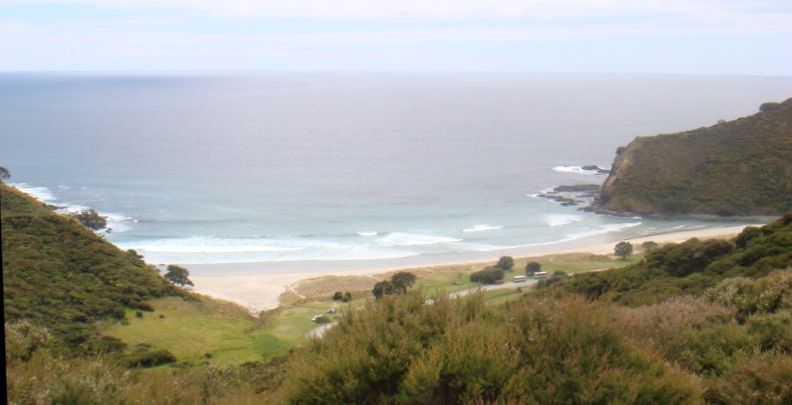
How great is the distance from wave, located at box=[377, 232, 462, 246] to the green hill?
18612mm

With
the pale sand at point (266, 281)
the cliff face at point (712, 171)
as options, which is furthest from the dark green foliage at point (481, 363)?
the cliff face at point (712, 171)

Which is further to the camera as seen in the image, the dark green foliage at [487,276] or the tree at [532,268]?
the tree at [532,268]

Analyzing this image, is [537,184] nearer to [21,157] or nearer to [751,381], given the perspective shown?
[21,157]

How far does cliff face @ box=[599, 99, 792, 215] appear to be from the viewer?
57344mm

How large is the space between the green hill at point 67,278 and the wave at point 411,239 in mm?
18612

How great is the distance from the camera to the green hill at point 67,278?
86.6 ft

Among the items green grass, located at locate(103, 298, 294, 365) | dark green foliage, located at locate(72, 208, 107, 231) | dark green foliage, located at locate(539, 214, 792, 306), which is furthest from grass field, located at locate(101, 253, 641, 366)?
dark green foliage, located at locate(72, 208, 107, 231)

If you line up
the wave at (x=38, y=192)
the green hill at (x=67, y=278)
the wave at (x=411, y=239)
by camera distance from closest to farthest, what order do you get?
the green hill at (x=67, y=278), the wave at (x=411, y=239), the wave at (x=38, y=192)

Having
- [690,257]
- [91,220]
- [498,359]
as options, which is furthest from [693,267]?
[91,220]

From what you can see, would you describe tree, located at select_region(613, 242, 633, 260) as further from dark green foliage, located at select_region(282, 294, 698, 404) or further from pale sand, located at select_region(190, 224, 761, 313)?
dark green foliage, located at select_region(282, 294, 698, 404)

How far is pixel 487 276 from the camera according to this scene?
37.9 metres

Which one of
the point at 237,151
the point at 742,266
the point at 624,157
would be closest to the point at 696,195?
the point at 624,157

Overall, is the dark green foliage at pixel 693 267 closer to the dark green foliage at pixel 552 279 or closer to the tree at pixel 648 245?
the dark green foliage at pixel 552 279

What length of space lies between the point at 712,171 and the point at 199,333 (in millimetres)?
47809
